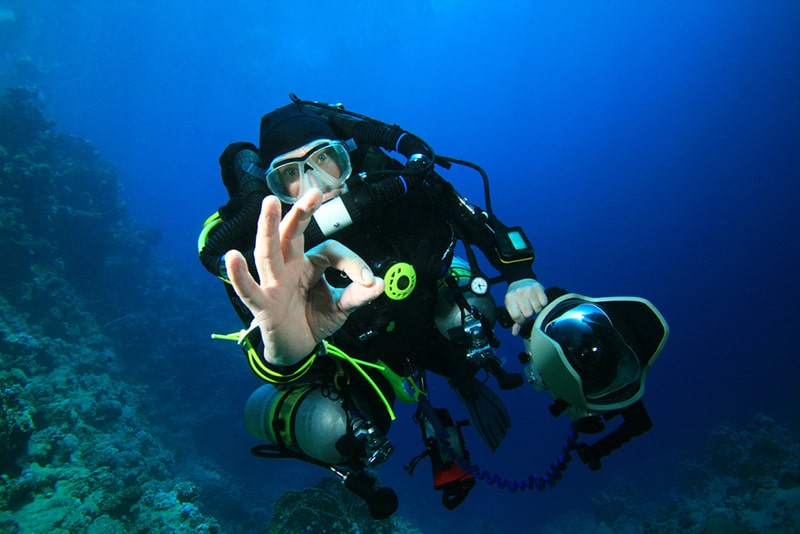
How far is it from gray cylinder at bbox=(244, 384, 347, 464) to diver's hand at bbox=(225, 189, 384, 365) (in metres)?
1.02

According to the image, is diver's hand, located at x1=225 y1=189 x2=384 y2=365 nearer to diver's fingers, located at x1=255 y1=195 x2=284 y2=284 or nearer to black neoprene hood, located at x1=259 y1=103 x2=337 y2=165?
diver's fingers, located at x1=255 y1=195 x2=284 y2=284

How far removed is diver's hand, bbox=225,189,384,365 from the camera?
1.32m

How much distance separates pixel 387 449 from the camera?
284 cm

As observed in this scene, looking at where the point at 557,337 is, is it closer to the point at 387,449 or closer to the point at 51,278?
the point at 387,449

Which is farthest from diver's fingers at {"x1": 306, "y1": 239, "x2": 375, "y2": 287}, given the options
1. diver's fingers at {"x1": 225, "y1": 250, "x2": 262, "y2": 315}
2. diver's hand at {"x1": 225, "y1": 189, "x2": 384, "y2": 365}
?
diver's fingers at {"x1": 225, "y1": 250, "x2": 262, "y2": 315}

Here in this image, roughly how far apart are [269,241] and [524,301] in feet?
6.13

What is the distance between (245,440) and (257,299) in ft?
55.9

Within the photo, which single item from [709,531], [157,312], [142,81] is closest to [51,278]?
[157,312]

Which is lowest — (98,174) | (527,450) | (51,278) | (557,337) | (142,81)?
(527,450)

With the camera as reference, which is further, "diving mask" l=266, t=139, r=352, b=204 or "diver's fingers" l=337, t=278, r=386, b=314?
"diving mask" l=266, t=139, r=352, b=204

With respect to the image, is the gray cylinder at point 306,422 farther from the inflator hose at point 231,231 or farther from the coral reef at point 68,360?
the coral reef at point 68,360

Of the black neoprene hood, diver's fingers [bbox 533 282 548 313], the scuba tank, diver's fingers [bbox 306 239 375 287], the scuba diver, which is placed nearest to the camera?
diver's fingers [bbox 306 239 375 287]

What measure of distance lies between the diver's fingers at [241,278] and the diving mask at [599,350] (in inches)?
62.5

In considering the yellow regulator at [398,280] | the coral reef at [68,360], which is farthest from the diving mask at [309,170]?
the coral reef at [68,360]
